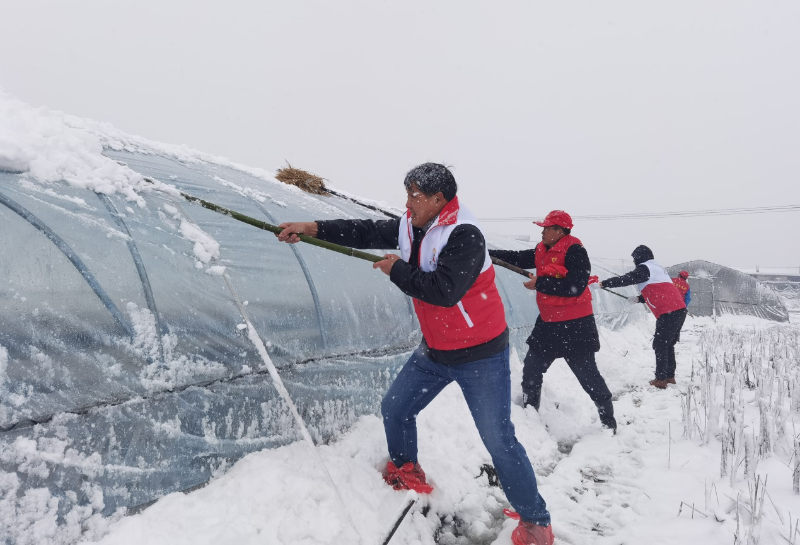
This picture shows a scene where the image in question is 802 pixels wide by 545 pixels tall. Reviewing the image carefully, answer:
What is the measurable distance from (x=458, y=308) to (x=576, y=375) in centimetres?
226

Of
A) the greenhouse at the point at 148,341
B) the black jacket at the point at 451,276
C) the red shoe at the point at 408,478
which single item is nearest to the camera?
the greenhouse at the point at 148,341

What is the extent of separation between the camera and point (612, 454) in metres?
3.65

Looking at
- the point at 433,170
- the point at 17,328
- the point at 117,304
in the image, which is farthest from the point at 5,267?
the point at 433,170

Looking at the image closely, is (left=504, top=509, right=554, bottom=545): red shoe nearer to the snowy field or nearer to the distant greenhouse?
the snowy field

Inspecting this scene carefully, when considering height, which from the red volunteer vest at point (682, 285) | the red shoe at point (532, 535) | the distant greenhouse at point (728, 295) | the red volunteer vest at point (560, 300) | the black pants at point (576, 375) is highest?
the red volunteer vest at point (560, 300)

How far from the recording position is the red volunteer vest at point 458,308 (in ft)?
7.39

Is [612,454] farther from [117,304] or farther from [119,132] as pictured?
[119,132]

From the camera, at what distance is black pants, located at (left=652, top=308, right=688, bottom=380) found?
226 inches

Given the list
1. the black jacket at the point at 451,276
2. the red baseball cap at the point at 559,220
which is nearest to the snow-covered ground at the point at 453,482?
the black jacket at the point at 451,276

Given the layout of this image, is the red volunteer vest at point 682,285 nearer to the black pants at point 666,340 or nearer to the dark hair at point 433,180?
the black pants at point 666,340

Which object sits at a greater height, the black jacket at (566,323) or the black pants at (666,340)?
the black jacket at (566,323)

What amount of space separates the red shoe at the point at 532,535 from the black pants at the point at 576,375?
1.75 meters

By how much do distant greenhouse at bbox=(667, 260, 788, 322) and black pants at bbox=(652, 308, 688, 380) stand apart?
16.7 metres

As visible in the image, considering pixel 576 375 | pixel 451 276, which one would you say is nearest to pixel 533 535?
pixel 451 276
